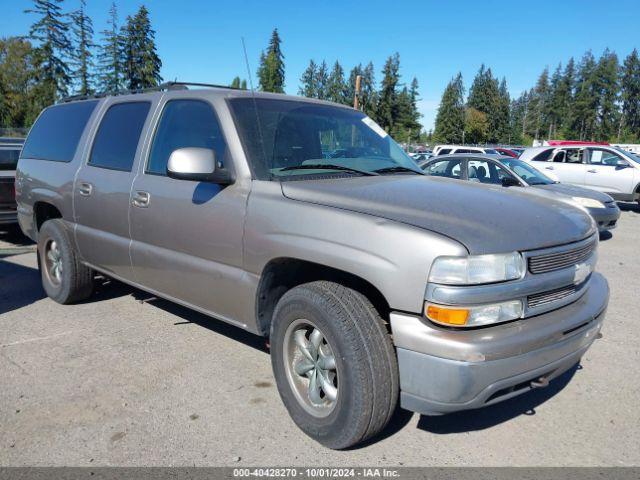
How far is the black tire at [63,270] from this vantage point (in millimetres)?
4887

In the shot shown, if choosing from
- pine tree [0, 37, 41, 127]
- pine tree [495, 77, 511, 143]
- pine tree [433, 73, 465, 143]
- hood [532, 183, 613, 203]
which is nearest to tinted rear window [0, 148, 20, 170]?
hood [532, 183, 613, 203]

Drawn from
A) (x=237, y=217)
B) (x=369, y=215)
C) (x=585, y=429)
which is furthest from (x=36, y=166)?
(x=585, y=429)

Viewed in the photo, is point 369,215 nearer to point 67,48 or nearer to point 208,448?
point 208,448

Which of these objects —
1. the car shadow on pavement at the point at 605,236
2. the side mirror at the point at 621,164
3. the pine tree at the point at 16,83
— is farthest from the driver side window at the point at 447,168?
the pine tree at the point at 16,83

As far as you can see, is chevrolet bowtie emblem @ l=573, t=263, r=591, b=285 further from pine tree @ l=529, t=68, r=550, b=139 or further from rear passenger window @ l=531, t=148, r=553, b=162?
pine tree @ l=529, t=68, r=550, b=139

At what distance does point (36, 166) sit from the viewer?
530 cm

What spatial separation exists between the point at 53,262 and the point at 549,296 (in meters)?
4.73

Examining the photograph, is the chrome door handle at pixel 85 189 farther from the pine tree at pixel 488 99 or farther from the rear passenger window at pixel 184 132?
the pine tree at pixel 488 99

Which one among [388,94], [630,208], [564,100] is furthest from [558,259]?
[564,100]

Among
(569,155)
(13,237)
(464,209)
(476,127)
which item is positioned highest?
(476,127)

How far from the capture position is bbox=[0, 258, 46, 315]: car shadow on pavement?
17.3ft

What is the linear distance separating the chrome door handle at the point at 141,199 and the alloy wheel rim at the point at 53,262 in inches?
67.9

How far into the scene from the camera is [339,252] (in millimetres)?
2596

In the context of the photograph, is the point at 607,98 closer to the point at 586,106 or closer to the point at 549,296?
the point at 586,106
